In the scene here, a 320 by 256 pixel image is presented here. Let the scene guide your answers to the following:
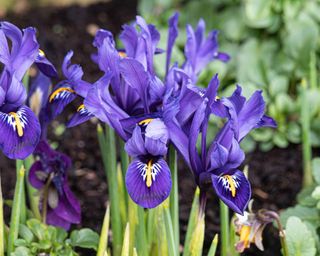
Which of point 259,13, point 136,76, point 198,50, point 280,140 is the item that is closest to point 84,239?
point 136,76

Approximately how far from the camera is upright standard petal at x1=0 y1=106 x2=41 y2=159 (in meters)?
1.87

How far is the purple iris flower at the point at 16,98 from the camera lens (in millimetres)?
1883

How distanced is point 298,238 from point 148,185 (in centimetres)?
60

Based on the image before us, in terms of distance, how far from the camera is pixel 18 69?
6.55ft

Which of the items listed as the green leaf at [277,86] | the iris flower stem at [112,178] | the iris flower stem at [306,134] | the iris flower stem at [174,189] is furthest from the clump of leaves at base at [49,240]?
the green leaf at [277,86]

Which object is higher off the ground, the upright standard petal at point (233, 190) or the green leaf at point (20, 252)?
the upright standard petal at point (233, 190)

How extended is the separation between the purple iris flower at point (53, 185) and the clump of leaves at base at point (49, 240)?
13cm

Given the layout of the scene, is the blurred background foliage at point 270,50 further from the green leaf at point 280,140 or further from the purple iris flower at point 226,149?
the purple iris flower at point 226,149

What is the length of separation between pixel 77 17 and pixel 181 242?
2.21 m

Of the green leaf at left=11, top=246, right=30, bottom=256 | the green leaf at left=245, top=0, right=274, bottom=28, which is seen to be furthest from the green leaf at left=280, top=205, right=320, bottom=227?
the green leaf at left=245, top=0, right=274, bottom=28

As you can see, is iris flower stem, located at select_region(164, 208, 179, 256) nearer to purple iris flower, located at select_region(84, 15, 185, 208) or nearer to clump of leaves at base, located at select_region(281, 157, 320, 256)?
purple iris flower, located at select_region(84, 15, 185, 208)

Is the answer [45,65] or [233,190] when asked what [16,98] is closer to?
[45,65]

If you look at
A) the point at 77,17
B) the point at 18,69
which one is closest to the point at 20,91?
the point at 18,69

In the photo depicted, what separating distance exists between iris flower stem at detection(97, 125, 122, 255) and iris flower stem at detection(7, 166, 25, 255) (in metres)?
0.28
